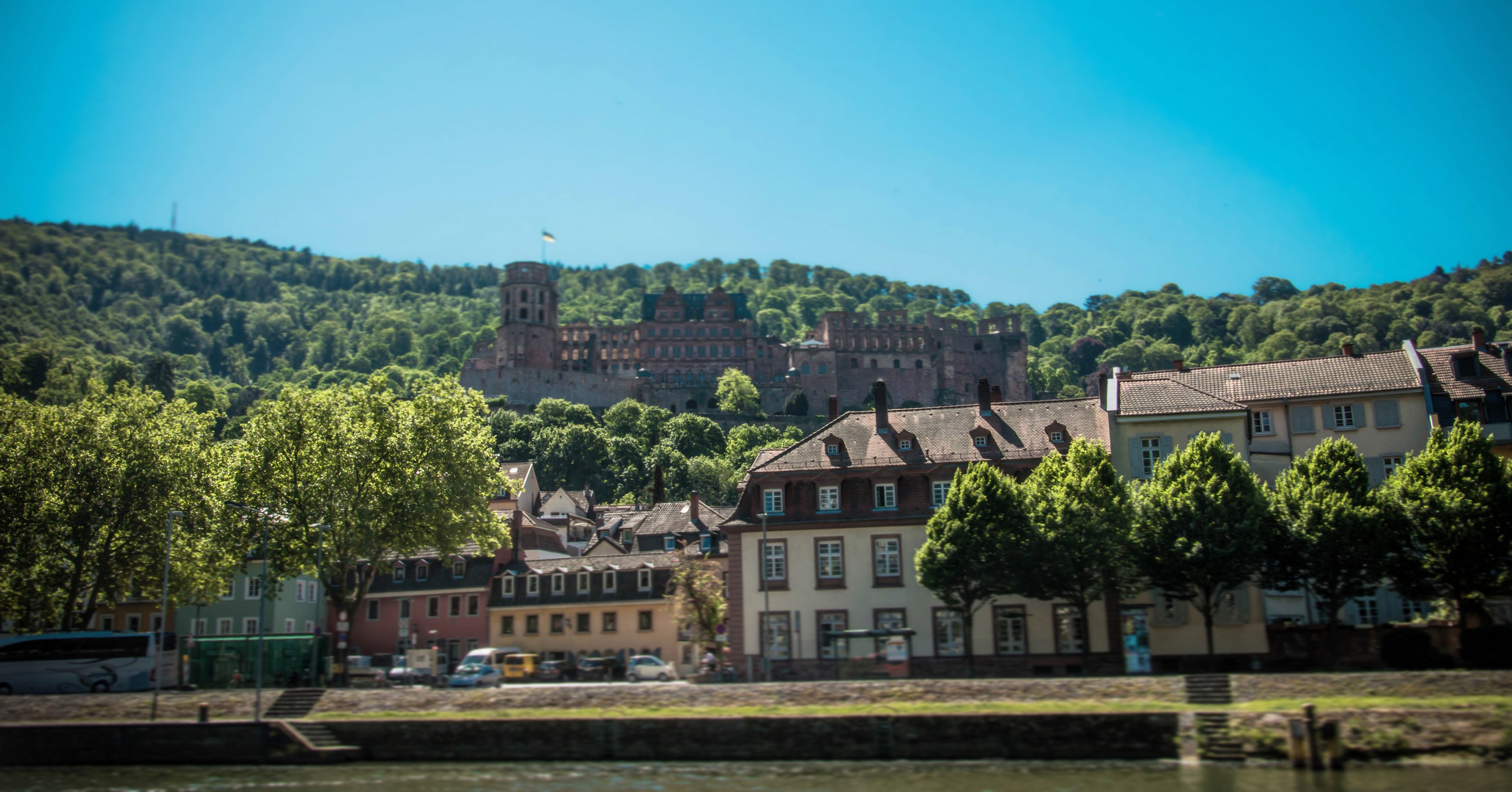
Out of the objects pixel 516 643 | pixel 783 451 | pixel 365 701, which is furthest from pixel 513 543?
pixel 365 701

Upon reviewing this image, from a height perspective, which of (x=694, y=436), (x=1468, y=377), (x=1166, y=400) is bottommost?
(x=1166, y=400)

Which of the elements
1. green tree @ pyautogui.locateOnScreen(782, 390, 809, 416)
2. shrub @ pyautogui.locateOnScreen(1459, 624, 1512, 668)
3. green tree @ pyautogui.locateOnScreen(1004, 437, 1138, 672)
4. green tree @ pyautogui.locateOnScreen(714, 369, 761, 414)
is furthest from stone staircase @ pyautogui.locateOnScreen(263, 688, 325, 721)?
green tree @ pyautogui.locateOnScreen(782, 390, 809, 416)

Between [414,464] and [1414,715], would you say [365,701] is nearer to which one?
[414,464]

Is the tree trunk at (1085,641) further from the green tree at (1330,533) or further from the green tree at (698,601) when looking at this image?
the green tree at (698,601)

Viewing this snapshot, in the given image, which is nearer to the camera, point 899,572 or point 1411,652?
point 1411,652

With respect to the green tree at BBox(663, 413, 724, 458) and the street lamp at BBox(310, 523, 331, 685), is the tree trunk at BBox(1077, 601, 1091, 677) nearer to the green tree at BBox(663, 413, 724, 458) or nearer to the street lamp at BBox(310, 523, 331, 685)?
the street lamp at BBox(310, 523, 331, 685)

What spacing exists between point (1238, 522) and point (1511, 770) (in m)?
12.9

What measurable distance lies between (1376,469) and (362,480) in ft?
142

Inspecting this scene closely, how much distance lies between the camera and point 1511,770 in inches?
1184

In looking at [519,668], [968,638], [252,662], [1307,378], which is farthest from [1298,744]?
[252,662]

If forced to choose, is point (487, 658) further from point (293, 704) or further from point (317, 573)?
point (293, 704)

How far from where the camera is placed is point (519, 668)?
172 ft

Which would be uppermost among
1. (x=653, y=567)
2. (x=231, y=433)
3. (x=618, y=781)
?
(x=231, y=433)

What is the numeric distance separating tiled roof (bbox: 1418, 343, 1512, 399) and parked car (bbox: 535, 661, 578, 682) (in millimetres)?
37266
